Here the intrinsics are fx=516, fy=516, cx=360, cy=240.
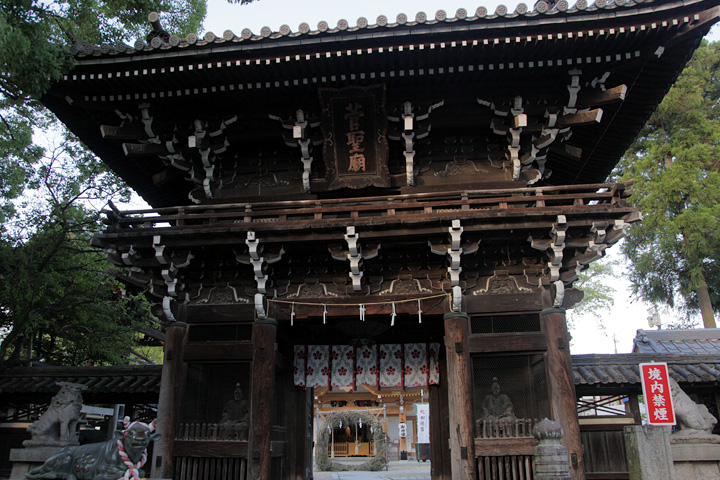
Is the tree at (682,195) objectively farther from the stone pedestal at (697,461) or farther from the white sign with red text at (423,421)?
the stone pedestal at (697,461)

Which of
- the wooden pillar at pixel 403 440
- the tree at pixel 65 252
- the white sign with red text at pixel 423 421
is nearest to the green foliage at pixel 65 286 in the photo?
the tree at pixel 65 252

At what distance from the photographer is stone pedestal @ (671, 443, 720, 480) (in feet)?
27.5

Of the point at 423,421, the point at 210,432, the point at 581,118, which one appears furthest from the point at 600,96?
the point at 423,421

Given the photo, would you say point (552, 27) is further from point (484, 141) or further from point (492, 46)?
point (484, 141)

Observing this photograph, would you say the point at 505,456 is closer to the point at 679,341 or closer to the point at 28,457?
the point at 28,457

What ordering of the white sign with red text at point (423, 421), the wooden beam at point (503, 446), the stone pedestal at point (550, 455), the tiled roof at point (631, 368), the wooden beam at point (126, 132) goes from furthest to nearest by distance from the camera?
1. the white sign with red text at point (423, 421)
2. the tiled roof at point (631, 368)
3. the wooden beam at point (126, 132)
4. the wooden beam at point (503, 446)
5. the stone pedestal at point (550, 455)

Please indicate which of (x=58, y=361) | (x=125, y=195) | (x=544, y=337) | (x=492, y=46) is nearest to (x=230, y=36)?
(x=492, y=46)

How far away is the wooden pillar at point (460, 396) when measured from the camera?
825 centimetres

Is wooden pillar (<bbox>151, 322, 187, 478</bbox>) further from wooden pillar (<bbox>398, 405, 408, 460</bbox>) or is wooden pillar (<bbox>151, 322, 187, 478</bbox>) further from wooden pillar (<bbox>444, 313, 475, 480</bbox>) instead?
wooden pillar (<bbox>398, 405, 408, 460</bbox>)

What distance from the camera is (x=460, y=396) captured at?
27.7ft

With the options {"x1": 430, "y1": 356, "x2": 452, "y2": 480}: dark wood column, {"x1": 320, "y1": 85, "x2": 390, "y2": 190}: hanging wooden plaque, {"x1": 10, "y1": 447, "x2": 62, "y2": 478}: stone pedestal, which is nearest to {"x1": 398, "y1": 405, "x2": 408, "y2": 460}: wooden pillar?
{"x1": 430, "y1": 356, "x2": 452, "y2": 480}: dark wood column

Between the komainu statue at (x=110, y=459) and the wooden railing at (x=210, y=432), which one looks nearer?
the komainu statue at (x=110, y=459)

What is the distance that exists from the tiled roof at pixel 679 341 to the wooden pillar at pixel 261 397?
33.7ft

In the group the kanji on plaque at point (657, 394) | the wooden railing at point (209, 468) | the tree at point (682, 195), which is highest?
the tree at point (682, 195)
